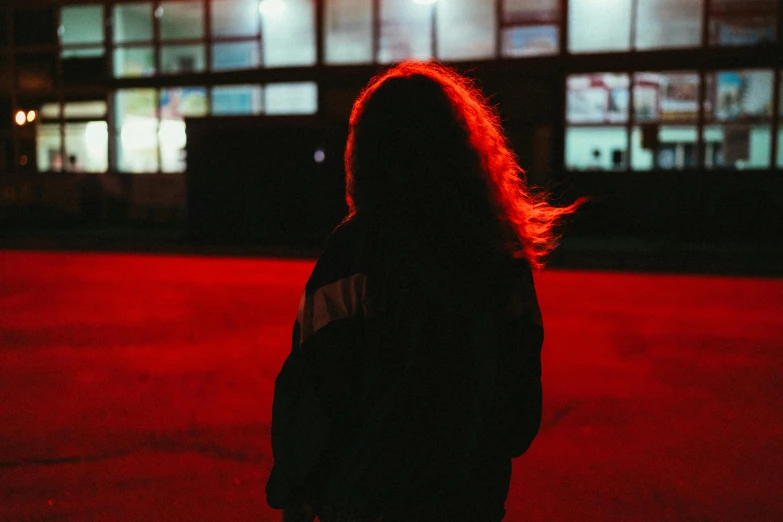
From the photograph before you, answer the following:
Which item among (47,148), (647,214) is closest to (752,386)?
(647,214)

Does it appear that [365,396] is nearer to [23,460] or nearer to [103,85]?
[23,460]

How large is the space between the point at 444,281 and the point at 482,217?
20 centimetres

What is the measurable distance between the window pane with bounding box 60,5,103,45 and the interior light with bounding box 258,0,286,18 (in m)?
5.52

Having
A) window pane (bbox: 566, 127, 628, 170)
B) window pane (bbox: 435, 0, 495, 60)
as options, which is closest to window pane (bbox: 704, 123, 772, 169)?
window pane (bbox: 566, 127, 628, 170)

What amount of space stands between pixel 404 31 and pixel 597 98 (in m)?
5.67

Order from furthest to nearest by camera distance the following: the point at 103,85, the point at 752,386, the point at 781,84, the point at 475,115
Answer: the point at 103,85 → the point at 781,84 → the point at 752,386 → the point at 475,115

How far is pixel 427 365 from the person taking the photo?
1635 millimetres

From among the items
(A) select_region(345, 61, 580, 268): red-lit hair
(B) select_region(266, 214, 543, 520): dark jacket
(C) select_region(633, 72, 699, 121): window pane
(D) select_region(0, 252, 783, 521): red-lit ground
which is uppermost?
(C) select_region(633, 72, 699, 121): window pane

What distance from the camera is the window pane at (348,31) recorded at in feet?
69.7

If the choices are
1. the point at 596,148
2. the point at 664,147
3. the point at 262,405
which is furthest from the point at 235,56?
the point at 262,405

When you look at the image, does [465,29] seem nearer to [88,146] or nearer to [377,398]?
[88,146]

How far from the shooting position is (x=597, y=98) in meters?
19.3

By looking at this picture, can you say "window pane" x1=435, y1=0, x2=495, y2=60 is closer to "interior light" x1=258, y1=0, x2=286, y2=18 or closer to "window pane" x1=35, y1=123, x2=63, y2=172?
"interior light" x1=258, y1=0, x2=286, y2=18

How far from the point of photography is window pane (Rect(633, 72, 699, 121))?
18656 mm
